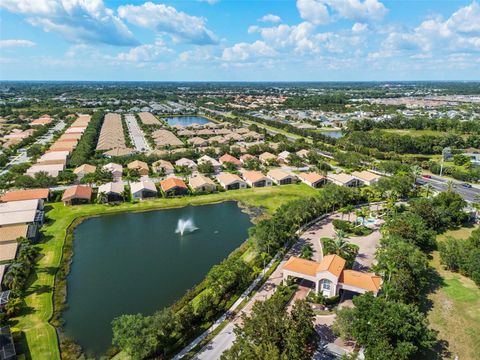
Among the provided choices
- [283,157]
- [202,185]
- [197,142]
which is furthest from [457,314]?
[197,142]

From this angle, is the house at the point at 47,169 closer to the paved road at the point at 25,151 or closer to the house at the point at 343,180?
the paved road at the point at 25,151

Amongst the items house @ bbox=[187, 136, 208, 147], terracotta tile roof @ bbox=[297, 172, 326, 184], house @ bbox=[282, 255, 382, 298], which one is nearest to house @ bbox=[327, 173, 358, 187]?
terracotta tile roof @ bbox=[297, 172, 326, 184]

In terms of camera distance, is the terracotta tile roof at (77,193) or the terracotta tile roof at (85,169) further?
the terracotta tile roof at (85,169)

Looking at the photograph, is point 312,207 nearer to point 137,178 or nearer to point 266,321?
point 266,321

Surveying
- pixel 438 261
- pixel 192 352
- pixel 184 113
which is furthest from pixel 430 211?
pixel 184 113

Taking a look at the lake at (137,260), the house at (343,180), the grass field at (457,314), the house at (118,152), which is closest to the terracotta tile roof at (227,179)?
the lake at (137,260)

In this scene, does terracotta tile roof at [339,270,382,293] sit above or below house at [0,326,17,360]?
above

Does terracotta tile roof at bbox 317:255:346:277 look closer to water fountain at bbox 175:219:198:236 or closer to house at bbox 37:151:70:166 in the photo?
water fountain at bbox 175:219:198:236
